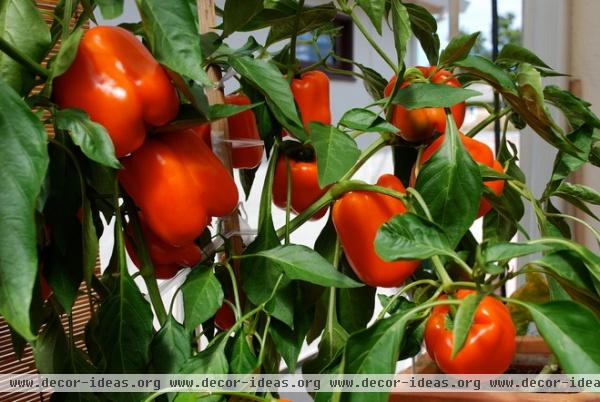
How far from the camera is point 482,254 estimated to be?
389mm

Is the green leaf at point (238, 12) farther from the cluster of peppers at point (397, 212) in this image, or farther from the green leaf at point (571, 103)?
the green leaf at point (571, 103)

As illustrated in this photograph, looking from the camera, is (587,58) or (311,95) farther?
(587,58)

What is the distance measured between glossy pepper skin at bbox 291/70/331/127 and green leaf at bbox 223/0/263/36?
0.14 metres

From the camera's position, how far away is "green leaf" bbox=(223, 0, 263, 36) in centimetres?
45

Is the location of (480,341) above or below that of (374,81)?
below

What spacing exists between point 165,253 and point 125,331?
88mm

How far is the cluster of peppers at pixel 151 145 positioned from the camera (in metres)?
0.40

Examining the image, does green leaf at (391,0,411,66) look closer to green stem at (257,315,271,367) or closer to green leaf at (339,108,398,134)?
green leaf at (339,108,398,134)

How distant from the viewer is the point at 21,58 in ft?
1.18

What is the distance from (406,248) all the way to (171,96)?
0.18m

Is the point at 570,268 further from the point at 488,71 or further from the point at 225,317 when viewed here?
the point at 225,317

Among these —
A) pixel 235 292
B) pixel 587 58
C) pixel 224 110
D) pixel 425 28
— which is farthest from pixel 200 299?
pixel 587 58

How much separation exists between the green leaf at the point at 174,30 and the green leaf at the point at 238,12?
0.10 meters

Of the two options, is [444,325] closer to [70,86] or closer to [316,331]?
[316,331]
